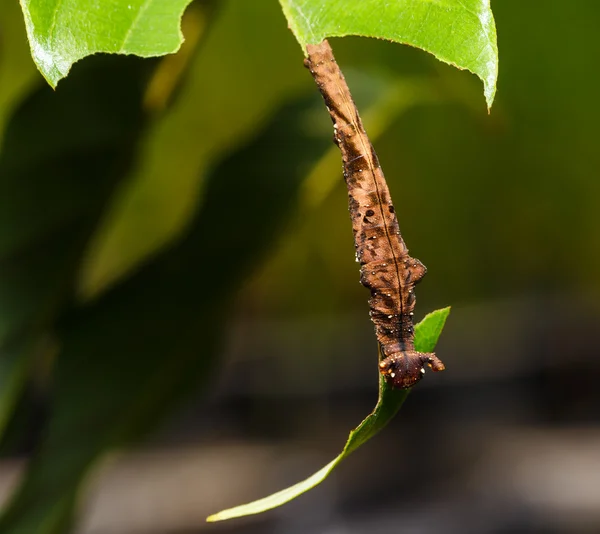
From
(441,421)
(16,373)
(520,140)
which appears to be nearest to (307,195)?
(16,373)

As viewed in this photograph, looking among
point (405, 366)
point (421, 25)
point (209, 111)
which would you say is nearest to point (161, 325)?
point (405, 366)

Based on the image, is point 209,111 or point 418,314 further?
point 418,314

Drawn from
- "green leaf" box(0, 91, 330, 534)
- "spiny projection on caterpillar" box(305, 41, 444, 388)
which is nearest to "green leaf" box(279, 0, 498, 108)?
"spiny projection on caterpillar" box(305, 41, 444, 388)

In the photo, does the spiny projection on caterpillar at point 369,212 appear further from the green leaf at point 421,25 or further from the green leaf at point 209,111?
the green leaf at point 209,111

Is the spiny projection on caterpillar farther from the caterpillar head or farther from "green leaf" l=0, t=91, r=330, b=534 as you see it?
"green leaf" l=0, t=91, r=330, b=534

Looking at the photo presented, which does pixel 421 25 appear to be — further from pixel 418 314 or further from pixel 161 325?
pixel 418 314

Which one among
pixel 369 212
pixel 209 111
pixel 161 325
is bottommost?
pixel 369 212
